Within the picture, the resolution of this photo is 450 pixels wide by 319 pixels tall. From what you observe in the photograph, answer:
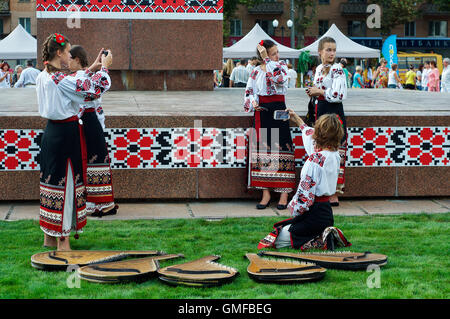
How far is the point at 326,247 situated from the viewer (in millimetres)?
6367

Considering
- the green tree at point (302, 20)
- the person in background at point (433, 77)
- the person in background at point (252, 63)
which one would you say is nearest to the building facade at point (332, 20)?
the green tree at point (302, 20)

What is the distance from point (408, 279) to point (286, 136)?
342 cm

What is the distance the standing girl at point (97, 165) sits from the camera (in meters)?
7.83

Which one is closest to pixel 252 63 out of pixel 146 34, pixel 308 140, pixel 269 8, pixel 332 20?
pixel 146 34

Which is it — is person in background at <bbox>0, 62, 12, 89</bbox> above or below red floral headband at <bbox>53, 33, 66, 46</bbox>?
below

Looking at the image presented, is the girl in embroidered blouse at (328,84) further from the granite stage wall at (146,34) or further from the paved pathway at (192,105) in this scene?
the granite stage wall at (146,34)

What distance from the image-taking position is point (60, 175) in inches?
253

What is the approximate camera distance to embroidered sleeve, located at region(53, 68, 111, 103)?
617 centimetres

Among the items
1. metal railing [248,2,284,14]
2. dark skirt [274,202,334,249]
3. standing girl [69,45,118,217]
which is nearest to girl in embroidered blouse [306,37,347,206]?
dark skirt [274,202,334,249]

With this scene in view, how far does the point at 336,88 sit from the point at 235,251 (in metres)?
2.74

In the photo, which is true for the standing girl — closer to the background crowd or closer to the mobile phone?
the mobile phone

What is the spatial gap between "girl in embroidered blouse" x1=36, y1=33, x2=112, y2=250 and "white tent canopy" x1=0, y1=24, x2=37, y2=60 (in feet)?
69.8

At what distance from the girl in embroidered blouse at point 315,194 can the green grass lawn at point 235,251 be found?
348mm

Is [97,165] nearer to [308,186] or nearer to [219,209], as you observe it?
[219,209]
